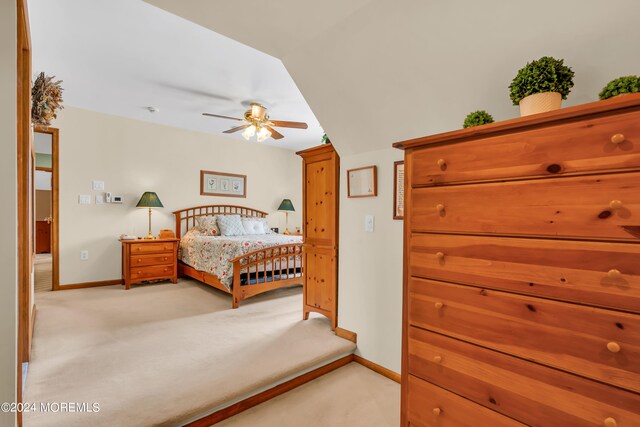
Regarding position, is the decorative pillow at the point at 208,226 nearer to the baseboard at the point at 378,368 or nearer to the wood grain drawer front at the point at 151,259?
the wood grain drawer front at the point at 151,259

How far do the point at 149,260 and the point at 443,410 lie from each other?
179 inches

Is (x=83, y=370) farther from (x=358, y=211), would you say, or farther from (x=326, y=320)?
(x=358, y=211)

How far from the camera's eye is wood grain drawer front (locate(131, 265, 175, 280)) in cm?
445

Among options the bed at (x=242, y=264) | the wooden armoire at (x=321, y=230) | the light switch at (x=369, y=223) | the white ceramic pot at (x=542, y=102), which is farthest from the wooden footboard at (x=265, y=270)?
the white ceramic pot at (x=542, y=102)

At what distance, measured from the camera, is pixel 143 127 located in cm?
491

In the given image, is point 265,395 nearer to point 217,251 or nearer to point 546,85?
point 546,85

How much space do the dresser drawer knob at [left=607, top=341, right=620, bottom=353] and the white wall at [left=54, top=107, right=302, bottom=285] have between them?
5564 mm

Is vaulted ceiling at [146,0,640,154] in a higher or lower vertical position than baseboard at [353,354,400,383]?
higher

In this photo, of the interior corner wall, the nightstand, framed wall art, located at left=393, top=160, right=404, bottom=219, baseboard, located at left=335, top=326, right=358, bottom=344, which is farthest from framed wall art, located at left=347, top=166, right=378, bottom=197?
the nightstand

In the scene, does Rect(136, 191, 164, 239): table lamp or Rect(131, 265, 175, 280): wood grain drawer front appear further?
Rect(136, 191, 164, 239): table lamp

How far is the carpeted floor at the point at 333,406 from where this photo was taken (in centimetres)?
175

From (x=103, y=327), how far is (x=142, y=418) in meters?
1.77

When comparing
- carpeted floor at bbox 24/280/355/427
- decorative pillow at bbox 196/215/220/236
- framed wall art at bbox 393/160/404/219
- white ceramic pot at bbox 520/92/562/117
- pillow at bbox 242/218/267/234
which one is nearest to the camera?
white ceramic pot at bbox 520/92/562/117

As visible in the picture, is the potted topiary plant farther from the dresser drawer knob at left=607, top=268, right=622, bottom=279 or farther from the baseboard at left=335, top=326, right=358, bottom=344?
the baseboard at left=335, top=326, right=358, bottom=344
